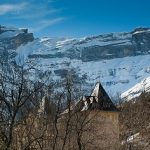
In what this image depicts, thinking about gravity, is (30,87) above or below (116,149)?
above

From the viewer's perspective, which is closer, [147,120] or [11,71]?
[11,71]

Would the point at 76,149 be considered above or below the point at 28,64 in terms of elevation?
below

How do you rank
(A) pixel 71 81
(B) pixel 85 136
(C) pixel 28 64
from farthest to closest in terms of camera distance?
(B) pixel 85 136
(A) pixel 71 81
(C) pixel 28 64

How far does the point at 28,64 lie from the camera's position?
20281 mm

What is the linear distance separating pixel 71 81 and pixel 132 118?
31627 mm

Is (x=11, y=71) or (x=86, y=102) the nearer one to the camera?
(x=11, y=71)

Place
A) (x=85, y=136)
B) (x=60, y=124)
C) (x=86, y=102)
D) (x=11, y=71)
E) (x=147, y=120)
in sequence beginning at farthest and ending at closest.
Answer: (x=147, y=120) < (x=86, y=102) < (x=85, y=136) < (x=60, y=124) < (x=11, y=71)

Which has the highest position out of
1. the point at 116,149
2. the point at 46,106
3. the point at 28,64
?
the point at 28,64

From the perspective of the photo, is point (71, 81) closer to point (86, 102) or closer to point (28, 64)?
point (28, 64)

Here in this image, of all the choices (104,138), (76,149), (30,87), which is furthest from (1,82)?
(104,138)

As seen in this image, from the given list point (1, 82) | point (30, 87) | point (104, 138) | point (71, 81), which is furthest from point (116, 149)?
point (1, 82)

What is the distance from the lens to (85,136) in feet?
124

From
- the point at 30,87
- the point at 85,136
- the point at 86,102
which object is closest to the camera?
the point at 30,87

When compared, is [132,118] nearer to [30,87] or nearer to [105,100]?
[105,100]
